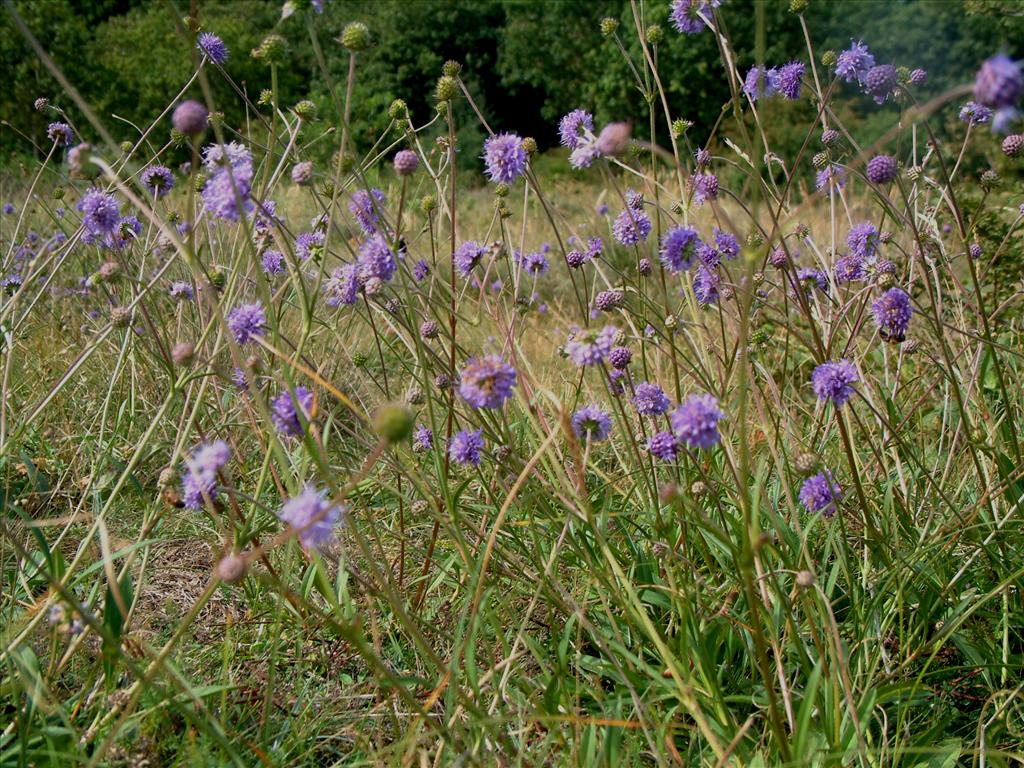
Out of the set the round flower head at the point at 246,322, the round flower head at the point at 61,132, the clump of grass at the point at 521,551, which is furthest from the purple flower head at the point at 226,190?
the round flower head at the point at 61,132

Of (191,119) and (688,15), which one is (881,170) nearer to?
(688,15)

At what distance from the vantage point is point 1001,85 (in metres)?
0.77

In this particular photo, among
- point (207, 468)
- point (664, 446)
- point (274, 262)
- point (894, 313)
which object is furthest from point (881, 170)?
point (274, 262)

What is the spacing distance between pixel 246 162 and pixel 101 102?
37.7 ft

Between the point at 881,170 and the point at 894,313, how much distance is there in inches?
11.3

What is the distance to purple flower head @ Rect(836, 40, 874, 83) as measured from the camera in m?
2.06

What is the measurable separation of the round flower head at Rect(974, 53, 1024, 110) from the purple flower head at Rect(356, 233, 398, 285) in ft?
3.07

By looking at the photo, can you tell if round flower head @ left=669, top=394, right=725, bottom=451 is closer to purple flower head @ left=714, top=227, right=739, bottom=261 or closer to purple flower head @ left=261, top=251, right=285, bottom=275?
purple flower head @ left=714, top=227, right=739, bottom=261

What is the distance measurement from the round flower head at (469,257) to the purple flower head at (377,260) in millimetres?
387

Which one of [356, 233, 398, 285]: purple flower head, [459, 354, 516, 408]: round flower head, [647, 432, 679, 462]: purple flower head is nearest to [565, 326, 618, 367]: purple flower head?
[459, 354, 516, 408]: round flower head

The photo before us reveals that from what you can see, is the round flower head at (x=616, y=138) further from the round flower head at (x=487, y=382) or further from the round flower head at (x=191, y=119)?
the round flower head at (x=191, y=119)

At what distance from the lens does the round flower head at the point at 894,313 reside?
5.13ft

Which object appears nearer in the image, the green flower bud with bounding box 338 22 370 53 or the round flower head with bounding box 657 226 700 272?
the green flower bud with bounding box 338 22 370 53

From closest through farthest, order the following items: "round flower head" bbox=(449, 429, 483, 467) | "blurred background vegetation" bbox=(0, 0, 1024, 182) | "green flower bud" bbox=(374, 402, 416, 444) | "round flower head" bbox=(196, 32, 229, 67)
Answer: "green flower bud" bbox=(374, 402, 416, 444) < "round flower head" bbox=(449, 429, 483, 467) < "round flower head" bbox=(196, 32, 229, 67) < "blurred background vegetation" bbox=(0, 0, 1024, 182)
